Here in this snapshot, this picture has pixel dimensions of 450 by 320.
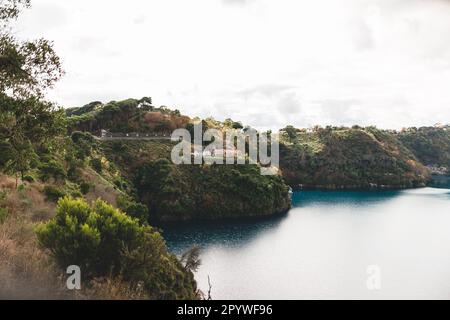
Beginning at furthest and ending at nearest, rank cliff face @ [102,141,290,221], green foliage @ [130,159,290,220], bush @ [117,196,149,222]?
cliff face @ [102,141,290,221] → green foliage @ [130,159,290,220] → bush @ [117,196,149,222]

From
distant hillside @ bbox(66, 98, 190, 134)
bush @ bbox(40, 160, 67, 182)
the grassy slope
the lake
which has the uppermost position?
distant hillside @ bbox(66, 98, 190, 134)

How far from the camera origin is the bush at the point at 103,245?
997 inches

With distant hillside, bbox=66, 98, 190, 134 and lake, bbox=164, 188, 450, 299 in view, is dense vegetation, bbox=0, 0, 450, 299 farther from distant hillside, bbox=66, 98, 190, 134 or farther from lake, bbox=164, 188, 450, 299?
lake, bbox=164, 188, 450, 299

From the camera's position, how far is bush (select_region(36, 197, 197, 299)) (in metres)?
25.3

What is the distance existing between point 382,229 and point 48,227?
71220mm

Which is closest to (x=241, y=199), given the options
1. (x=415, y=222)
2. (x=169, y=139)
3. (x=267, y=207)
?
(x=267, y=207)

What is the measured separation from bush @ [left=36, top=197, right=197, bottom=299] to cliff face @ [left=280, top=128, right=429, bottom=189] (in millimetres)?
141434

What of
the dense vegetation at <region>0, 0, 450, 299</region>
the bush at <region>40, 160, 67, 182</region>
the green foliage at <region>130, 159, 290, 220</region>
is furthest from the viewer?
the green foliage at <region>130, 159, 290, 220</region>

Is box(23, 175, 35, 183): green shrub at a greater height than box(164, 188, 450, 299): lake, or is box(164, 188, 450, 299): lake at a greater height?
box(23, 175, 35, 183): green shrub

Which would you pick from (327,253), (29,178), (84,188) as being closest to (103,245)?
(29,178)

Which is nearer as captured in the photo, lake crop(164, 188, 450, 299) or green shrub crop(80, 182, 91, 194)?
lake crop(164, 188, 450, 299)

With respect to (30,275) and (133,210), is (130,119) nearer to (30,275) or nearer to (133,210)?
(133,210)

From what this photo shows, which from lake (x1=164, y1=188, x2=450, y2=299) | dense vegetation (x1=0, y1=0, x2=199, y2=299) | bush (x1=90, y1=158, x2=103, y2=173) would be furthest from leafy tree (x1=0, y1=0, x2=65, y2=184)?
bush (x1=90, y1=158, x2=103, y2=173)
